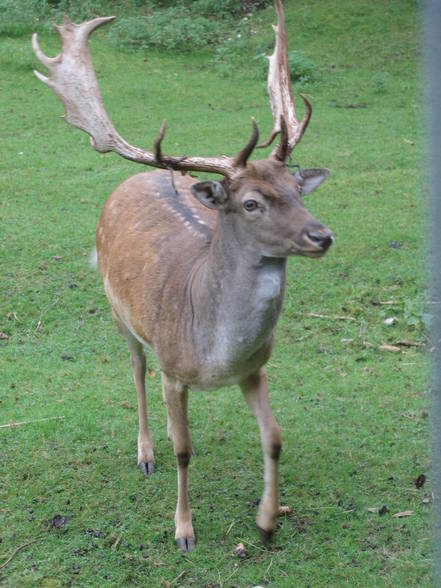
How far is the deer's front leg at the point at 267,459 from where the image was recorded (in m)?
4.05

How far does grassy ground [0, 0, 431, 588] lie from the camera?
4047mm

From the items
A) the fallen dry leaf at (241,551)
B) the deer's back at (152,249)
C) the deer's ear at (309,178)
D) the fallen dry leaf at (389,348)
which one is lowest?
the fallen dry leaf at (389,348)

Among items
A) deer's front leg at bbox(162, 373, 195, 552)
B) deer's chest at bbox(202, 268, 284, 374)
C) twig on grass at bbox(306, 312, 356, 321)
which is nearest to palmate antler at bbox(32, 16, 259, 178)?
deer's chest at bbox(202, 268, 284, 374)

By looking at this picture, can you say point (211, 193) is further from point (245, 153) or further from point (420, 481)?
point (420, 481)

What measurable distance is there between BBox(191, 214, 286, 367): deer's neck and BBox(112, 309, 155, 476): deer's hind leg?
1.07m

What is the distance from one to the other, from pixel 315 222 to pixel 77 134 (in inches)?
287

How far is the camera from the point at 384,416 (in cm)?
508

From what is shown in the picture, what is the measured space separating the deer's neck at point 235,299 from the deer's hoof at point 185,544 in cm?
94

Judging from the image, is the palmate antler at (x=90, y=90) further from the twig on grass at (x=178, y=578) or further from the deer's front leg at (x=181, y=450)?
the twig on grass at (x=178, y=578)

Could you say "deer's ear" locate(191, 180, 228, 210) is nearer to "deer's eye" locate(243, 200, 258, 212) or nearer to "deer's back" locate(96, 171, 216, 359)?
"deer's eye" locate(243, 200, 258, 212)

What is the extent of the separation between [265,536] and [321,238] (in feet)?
5.37

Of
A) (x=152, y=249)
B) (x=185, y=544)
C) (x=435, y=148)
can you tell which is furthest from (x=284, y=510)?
(x=435, y=148)

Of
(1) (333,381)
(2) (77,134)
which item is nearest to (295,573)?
(1) (333,381)

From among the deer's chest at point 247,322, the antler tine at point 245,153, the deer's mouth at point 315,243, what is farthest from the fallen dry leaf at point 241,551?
the antler tine at point 245,153
